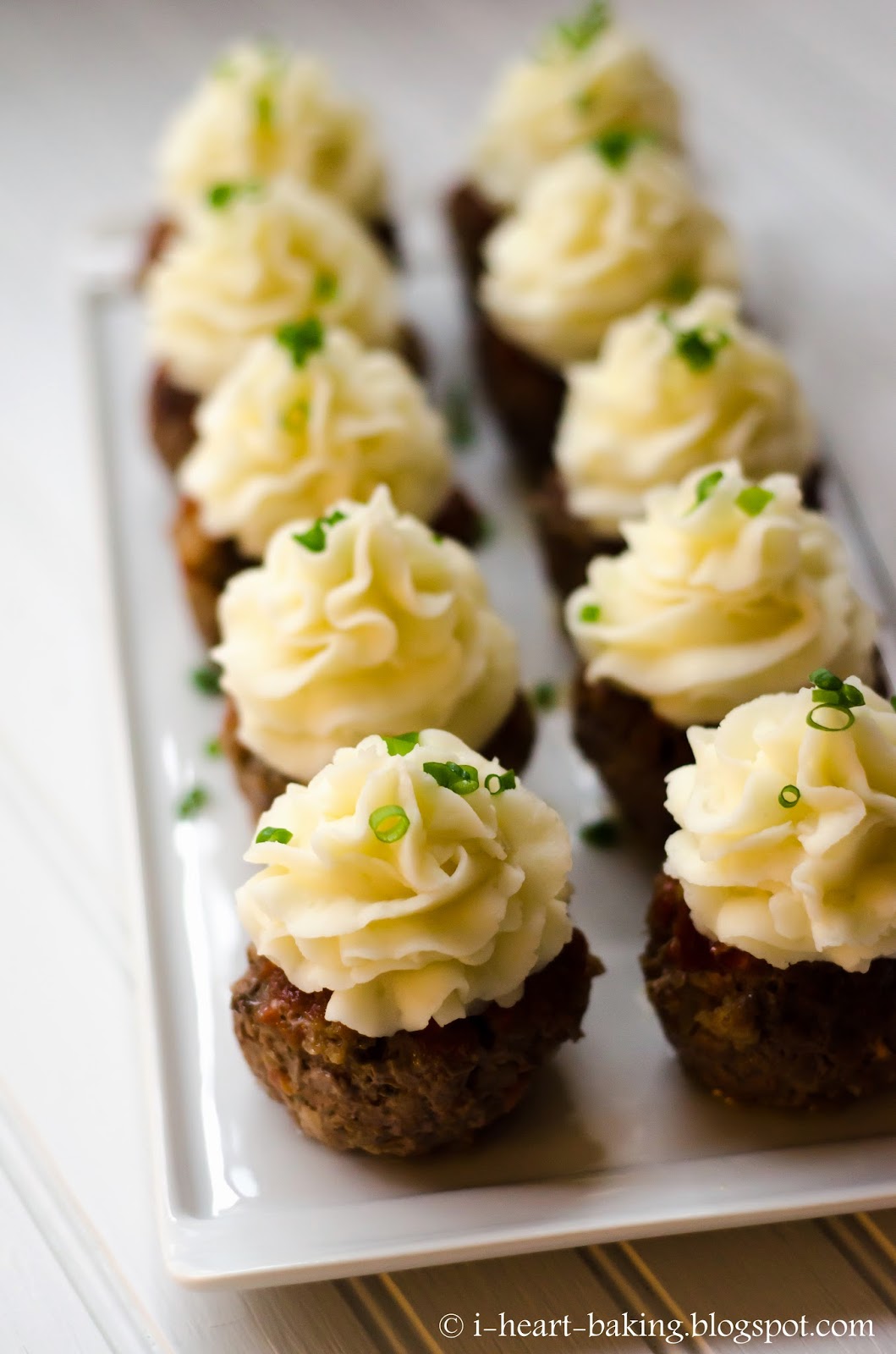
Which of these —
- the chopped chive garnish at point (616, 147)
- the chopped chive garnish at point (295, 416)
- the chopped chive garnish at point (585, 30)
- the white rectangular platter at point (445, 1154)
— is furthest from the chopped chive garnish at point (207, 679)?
the chopped chive garnish at point (585, 30)

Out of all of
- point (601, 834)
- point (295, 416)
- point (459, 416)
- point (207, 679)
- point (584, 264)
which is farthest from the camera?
point (459, 416)

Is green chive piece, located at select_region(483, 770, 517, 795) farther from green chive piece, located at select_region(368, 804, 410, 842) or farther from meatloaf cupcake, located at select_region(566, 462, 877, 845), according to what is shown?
meatloaf cupcake, located at select_region(566, 462, 877, 845)

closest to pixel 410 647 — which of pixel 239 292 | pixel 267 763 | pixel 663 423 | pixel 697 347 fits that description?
pixel 267 763

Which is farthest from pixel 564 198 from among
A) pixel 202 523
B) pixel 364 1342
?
pixel 364 1342

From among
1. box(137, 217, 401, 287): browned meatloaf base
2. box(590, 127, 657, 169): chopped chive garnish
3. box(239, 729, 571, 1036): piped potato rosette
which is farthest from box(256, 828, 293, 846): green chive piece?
box(137, 217, 401, 287): browned meatloaf base

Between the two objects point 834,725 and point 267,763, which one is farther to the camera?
point 267,763

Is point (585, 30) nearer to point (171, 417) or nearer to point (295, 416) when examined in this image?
point (171, 417)
